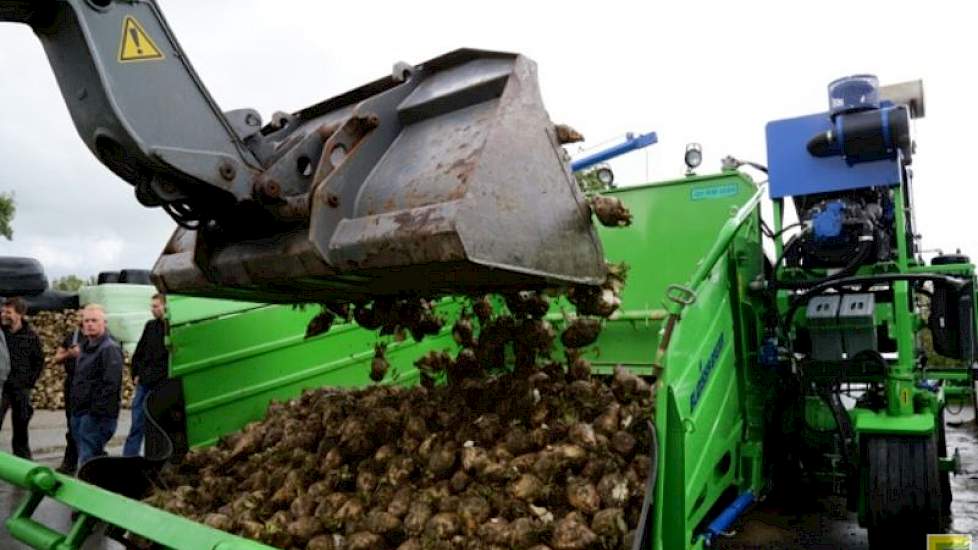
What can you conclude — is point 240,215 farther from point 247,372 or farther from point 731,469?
point 731,469

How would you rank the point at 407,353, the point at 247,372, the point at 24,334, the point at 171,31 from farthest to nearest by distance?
the point at 24,334 < the point at 407,353 < the point at 247,372 < the point at 171,31

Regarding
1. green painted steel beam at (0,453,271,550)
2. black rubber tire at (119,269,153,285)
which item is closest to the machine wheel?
green painted steel beam at (0,453,271,550)

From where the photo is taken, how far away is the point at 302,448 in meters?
3.63

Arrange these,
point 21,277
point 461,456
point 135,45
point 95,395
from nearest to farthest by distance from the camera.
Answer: point 135,45 < point 461,456 < point 95,395 < point 21,277

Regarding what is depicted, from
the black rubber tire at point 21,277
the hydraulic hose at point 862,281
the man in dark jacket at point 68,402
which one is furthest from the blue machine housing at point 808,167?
the black rubber tire at point 21,277

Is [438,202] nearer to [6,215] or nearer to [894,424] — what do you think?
[894,424]

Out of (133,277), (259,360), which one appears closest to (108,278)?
(133,277)

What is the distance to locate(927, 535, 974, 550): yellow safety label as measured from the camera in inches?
136

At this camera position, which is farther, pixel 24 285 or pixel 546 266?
pixel 24 285

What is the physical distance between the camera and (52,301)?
1241 cm

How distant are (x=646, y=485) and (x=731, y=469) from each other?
1087 millimetres

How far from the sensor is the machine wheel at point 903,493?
3541mm

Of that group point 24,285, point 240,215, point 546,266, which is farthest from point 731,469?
point 24,285

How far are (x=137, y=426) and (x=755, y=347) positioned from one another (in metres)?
4.74
